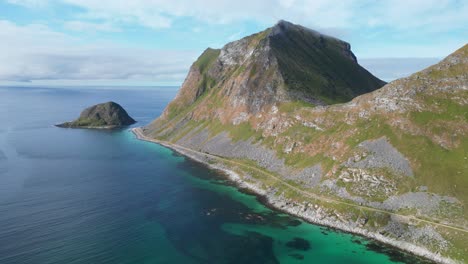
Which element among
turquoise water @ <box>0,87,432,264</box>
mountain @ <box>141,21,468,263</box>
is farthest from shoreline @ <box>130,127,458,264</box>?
turquoise water @ <box>0,87,432,264</box>

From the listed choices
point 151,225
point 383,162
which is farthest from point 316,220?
point 151,225

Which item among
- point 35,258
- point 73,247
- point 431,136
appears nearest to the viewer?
point 35,258

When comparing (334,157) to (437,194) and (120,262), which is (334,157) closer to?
(437,194)

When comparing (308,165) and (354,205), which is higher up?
(308,165)

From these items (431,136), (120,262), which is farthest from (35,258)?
(431,136)

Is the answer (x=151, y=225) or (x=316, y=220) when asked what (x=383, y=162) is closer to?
(x=316, y=220)

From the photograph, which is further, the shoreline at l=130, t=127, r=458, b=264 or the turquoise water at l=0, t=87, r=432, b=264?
the shoreline at l=130, t=127, r=458, b=264

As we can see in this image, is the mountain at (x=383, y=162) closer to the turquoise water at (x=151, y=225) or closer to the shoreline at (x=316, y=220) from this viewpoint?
the shoreline at (x=316, y=220)

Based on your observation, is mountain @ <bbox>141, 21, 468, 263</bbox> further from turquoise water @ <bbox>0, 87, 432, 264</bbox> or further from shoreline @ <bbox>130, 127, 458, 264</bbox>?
turquoise water @ <bbox>0, 87, 432, 264</bbox>

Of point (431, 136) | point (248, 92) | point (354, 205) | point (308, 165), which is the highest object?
point (248, 92)

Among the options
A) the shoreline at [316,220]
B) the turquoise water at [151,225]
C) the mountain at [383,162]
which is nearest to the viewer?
the turquoise water at [151,225]

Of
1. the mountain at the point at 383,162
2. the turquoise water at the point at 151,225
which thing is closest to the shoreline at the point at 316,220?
the mountain at the point at 383,162
